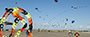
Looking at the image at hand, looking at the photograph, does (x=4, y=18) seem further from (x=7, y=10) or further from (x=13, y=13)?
(x=13, y=13)

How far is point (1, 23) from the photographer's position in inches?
866

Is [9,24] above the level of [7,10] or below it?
below

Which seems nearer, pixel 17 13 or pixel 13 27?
pixel 17 13

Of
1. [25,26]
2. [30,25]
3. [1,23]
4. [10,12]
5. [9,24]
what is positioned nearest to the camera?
[30,25]

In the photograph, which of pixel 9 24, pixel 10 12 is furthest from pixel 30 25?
pixel 9 24

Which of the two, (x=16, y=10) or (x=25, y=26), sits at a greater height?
(x=16, y=10)

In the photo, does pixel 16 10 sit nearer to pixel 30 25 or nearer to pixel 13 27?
pixel 30 25

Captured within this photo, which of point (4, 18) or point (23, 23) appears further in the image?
point (4, 18)

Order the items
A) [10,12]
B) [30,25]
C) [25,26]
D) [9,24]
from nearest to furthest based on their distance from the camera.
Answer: [30,25], [25,26], [10,12], [9,24]

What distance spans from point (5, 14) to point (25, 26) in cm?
483

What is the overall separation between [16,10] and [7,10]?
9.35 feet

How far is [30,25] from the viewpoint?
1537 centimetres

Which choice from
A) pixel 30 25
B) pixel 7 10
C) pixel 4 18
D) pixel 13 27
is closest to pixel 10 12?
pixel 7 10

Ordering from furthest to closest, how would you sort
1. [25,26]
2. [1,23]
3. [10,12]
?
[1,23] < [10,12] < [25,26]
